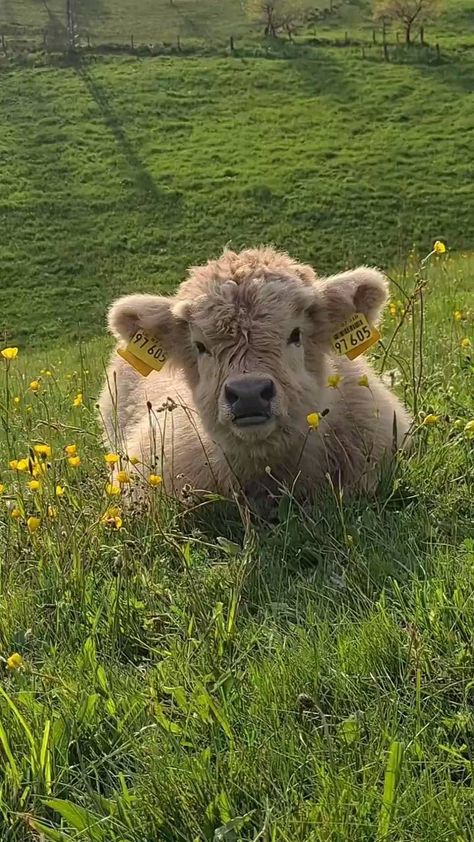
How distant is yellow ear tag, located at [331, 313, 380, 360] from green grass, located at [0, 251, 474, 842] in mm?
1092

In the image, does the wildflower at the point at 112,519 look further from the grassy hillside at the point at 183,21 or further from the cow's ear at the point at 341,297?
the grassy hillside at the point at 183,21

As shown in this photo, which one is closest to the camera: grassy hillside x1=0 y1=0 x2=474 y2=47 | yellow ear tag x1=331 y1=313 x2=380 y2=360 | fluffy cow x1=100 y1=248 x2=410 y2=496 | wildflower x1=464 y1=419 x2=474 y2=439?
wildflower x1=464 y1=419 x2=474 y2=439

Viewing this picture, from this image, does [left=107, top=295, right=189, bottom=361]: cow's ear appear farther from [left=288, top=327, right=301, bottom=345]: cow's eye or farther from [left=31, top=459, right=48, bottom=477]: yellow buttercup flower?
[left=31, top=459, right=48, bottom=477]: yellow buttercup flower

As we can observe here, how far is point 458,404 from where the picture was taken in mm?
5000

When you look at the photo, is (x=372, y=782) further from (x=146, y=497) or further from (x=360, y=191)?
(x=360, y=191)

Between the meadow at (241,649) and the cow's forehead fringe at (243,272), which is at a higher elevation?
the cow's forehead fringe at (243,272)

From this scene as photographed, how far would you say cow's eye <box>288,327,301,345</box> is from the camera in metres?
4.89

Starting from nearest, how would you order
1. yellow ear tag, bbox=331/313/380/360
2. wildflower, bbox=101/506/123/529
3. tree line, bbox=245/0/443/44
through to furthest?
wildflower, bbox=101/506/123/529
yellow ear tag, bbox=331/313/380/360
tree line, bbox=245/0/443/44

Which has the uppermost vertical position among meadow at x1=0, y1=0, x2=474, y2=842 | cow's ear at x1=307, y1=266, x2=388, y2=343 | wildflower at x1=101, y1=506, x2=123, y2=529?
cow's ear at x1=307, y1=266, x2=388, y2=343

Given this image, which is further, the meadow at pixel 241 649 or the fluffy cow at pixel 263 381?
the fluffy cow at pixel 263 381

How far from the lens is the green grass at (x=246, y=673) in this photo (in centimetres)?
214

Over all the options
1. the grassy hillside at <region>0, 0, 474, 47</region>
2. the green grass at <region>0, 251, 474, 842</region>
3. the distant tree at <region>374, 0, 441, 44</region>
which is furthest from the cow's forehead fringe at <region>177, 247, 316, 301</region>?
the distant tree at <region>374, 0, 441, 44</region>

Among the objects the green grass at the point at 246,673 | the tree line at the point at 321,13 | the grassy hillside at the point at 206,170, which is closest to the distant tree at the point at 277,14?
the tree line at the point at 321,13

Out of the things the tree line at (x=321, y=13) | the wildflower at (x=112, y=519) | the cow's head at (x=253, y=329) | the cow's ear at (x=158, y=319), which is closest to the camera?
the wildflower at (x=112, y=519)
